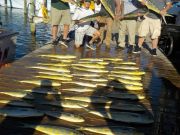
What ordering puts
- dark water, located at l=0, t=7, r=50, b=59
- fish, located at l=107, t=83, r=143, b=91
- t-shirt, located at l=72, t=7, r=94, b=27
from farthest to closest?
dark water, located at l=0, t=7, r=50, b=59
t-shirt, located at l=72, t=7, r=94, b=27
fish, located at l=107, t=83, r=143, b=91

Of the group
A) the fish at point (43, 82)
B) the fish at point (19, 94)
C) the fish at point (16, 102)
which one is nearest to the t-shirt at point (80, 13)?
the fish at point (43, 82)

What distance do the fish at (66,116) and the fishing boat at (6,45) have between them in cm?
670

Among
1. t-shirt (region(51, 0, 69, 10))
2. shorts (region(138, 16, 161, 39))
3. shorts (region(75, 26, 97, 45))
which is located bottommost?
shorts (region(75, 26, 97, 45))

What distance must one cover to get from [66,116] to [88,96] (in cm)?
116

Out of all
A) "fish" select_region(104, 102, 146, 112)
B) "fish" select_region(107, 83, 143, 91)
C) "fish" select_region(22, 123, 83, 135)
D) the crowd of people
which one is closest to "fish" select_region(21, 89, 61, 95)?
"fish" select_region(104, 102, 146, 112)

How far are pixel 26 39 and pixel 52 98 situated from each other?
55.5 feet

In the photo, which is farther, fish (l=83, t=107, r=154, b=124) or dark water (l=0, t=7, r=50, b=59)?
dark water (l=0, t=7, r=50, b=59)

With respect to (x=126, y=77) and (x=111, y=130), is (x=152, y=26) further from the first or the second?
(x=111, y=130)

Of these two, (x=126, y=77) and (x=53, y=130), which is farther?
(x=126, y=77)

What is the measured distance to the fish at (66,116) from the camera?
5.03 meters

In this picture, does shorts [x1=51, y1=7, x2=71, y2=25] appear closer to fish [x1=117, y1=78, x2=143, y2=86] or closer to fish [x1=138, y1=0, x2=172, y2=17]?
fish [x1=138, y1=0, x2=172, y2=17]

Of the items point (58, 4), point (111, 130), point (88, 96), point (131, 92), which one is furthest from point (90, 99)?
point (58, 4)

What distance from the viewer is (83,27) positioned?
445 inches

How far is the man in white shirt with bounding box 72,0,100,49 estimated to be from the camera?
10.9 meters
